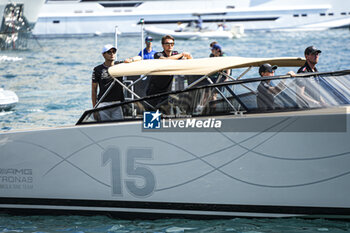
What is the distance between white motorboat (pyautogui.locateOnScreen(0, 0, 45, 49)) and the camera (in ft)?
79.3

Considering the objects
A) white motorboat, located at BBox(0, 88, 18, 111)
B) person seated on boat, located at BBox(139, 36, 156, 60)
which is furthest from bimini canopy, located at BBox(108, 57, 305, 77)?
white motorboat, located at BBox(0, 88, 18, 111)

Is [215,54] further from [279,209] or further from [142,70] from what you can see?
[279,209]

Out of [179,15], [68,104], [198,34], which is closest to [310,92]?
[68,104]

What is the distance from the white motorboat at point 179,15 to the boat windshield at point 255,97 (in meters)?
52.7

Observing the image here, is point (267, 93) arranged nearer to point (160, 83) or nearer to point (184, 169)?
point (184, 169)

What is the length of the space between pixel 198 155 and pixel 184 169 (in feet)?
0.70

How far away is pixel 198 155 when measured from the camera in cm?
547

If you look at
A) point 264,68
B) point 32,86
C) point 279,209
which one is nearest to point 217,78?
point 264,68

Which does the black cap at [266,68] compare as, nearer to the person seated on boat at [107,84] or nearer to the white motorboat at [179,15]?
the person seated on boat at [107,84]

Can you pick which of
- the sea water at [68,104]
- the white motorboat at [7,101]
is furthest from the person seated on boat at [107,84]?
the white motorboat at [7,101]

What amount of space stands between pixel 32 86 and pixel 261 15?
4354 centimetres

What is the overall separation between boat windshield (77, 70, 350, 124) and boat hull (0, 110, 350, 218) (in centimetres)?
18

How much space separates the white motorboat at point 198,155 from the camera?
521 centimetres

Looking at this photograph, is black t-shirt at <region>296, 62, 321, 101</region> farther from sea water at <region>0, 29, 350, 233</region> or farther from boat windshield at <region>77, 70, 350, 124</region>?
sea water at <region>0, 29, 350, 233</region>
